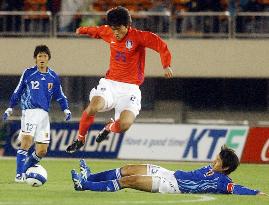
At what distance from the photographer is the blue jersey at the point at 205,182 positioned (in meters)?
12.6

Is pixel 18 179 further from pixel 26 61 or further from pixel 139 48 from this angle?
pixel 26 61

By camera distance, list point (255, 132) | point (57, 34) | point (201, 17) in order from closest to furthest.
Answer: point (255, 132) → point (201, 17) → point (57, 34)

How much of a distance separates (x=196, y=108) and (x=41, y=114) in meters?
13.5

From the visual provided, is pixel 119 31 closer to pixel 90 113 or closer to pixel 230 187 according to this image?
pixel 90 113

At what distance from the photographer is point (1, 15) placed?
26219 mm

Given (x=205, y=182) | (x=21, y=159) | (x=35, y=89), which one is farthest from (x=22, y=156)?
(x=205, y=182)

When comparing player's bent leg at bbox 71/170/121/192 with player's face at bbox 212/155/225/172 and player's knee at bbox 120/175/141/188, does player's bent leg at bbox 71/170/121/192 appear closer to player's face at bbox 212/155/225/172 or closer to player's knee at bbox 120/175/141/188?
player's knee at bbox 120/175/141/188

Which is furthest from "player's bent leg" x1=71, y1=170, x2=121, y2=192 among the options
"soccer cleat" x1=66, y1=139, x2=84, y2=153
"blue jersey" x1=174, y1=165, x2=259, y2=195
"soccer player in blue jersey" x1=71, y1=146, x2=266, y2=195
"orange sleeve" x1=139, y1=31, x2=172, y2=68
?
"orange sleeve" x1=139, y1=31, x2=172, y2=68

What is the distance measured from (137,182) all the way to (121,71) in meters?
2.54

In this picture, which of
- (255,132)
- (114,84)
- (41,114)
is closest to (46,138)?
(41,114)

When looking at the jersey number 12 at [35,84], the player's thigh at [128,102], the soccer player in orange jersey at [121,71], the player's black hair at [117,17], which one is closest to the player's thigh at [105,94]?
the soccer player in orange jersey at [121,71]

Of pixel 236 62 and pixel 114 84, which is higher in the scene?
pixel 114 84

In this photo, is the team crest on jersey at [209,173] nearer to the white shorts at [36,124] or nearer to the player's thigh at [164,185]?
the player's thigh at [164,185]

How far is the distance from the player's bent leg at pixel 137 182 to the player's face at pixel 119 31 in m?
2.56
